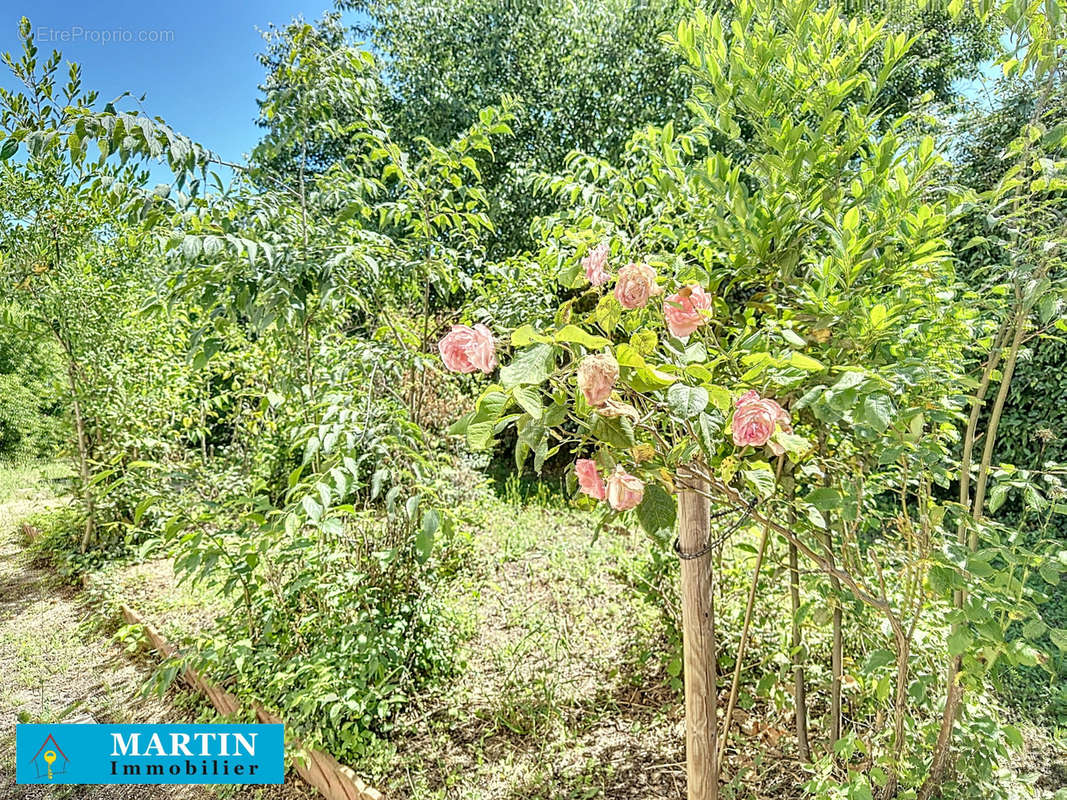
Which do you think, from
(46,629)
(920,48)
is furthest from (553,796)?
(920,48)

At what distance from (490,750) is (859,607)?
1.23m

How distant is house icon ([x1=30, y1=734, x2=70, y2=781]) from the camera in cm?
205

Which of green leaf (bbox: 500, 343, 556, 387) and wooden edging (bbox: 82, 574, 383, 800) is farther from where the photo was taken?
wooden edging (bbox: 82, 574, 383, 800)

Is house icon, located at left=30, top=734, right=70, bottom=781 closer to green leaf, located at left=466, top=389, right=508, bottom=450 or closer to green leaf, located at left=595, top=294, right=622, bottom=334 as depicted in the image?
green leaf, located at left=466, top=389, right=508, bottom=450

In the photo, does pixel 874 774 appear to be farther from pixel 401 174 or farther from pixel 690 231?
pixel 401 174

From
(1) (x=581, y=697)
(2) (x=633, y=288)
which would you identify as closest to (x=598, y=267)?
(2) (x=633, y=288)

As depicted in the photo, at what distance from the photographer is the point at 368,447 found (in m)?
1.71

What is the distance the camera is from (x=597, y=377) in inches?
29.0

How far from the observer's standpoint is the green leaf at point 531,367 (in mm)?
751

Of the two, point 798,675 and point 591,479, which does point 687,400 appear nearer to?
point 591,479

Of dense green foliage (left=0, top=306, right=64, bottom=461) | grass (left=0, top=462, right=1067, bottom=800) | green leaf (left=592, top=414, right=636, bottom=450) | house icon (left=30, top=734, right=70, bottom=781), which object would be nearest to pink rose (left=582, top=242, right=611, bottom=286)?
green leaf (left=592, top=414, right=636, bottom=450)

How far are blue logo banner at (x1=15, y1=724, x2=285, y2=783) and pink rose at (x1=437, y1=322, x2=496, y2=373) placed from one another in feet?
5.50

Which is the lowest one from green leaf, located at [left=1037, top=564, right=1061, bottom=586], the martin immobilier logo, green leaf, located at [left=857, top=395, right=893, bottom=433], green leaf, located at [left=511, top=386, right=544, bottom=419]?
the martin immobilier logo

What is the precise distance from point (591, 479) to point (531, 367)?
0.25 m
